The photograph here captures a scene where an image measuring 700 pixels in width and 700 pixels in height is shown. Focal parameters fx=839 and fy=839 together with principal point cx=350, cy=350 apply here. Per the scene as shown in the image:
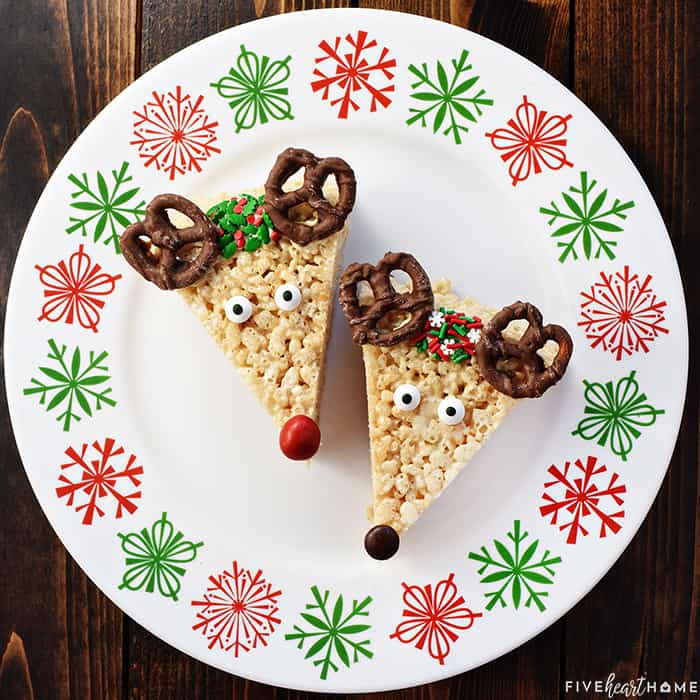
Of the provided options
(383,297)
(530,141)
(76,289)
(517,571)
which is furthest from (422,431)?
Answer: (76,289)

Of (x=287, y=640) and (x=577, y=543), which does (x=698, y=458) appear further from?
(x=287, y=640)

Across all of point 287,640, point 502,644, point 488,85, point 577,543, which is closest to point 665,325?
point 577,543

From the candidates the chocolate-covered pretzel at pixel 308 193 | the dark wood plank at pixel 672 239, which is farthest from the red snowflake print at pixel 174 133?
the dark wood plank at pixel 672 239

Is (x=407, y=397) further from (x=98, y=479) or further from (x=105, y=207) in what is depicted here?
(x=105, y=207)

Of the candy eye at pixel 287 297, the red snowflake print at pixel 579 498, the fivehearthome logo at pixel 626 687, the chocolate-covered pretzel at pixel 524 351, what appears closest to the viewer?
the chocolate-covered pretzel at pixel 524 351

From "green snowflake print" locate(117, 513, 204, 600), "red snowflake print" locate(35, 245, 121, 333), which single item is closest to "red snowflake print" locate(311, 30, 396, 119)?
"red snowflake print" locate(35, 245, 121, 333)

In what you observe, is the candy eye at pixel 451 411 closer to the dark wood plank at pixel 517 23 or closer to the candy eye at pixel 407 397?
the candy eye at pixel 407 397

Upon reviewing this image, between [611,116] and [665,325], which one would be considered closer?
[665,325]
